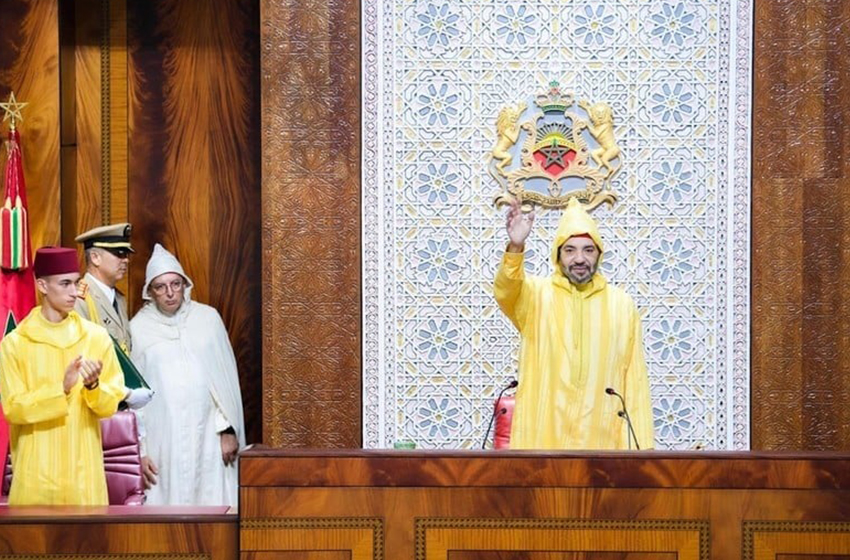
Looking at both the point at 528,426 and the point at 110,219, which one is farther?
the point at 110,219

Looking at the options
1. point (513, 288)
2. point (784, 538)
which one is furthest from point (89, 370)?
point (784, 538)

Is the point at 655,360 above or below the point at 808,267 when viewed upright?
below

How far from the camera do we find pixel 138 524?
4262mm

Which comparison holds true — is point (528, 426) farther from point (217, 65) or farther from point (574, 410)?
point (217, 65)

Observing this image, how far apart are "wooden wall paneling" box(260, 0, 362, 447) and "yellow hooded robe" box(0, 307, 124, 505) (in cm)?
152

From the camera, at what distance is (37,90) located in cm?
708

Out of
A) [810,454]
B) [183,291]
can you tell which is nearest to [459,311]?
[183,291]

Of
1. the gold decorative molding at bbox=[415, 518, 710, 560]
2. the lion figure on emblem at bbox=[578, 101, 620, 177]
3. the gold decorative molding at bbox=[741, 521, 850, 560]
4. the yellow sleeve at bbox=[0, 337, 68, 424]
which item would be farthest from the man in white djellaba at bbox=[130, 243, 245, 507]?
the gold decorative molding at bbox=[741, 521, 850, 560]

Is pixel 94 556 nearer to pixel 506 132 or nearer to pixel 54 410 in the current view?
pixel 54 410

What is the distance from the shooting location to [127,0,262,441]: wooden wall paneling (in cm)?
746

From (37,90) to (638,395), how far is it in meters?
3.60

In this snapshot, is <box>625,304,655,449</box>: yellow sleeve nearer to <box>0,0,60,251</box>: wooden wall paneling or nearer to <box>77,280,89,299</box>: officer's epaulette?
<box>77,280,89,299</box>: officer's epaulette

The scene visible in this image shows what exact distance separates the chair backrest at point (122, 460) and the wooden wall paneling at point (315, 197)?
115cm

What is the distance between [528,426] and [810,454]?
52.9 inches
